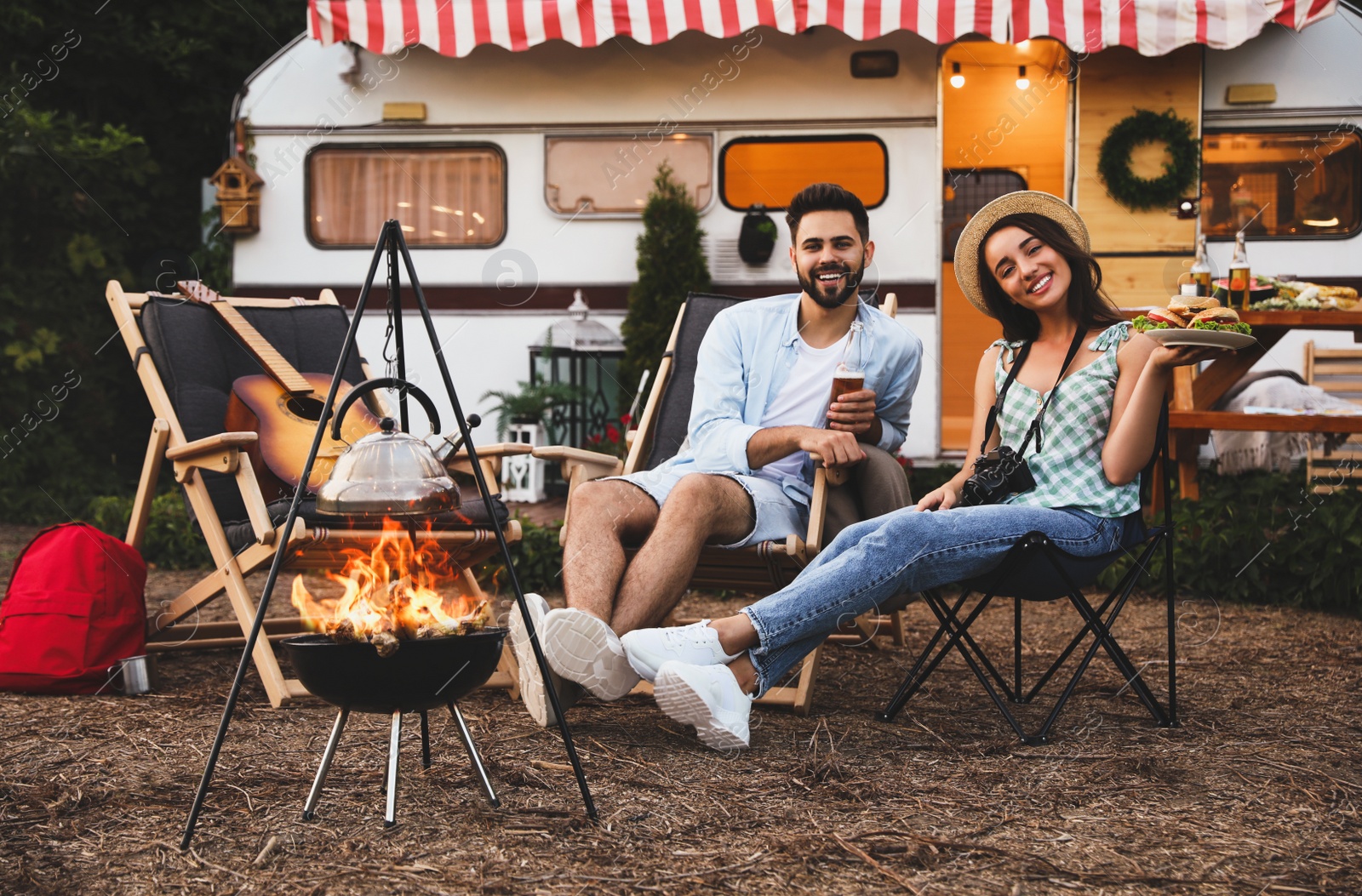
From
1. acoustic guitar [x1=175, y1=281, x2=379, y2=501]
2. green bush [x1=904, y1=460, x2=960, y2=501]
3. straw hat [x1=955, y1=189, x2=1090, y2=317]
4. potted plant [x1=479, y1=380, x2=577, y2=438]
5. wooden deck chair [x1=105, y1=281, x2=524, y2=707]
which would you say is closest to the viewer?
straw hat [x1=955, y1=189, x2=1090, y2=317]

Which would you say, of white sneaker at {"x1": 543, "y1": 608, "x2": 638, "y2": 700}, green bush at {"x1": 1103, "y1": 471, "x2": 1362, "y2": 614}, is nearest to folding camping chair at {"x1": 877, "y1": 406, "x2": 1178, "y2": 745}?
white sneaker at {"x1": 543, "y1": 608, "x2": 638, "y2": 700}

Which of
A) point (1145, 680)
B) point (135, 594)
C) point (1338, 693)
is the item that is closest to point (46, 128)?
point (135, 594)

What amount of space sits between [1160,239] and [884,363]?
3688mm

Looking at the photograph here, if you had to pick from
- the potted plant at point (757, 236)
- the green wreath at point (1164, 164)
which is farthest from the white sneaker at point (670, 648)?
the green wreath at point (1164, 164)

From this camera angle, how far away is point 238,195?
6.43 meters

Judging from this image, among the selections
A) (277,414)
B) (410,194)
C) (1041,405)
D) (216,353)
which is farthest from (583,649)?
A: (410,194)

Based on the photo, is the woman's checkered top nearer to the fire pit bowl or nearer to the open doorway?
the fire pit bowl

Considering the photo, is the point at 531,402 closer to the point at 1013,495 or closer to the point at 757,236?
the point at 757,236

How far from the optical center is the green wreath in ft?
19.5

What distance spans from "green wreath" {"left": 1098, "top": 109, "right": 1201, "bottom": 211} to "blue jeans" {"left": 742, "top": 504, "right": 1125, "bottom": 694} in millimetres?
4147

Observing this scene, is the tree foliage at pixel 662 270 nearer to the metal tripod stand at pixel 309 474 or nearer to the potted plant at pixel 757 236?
the potted plant at pixel 757 236

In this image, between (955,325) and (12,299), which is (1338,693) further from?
(12,299)

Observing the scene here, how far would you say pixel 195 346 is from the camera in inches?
141

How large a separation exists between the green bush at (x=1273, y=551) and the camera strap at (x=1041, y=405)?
1.98 metres
